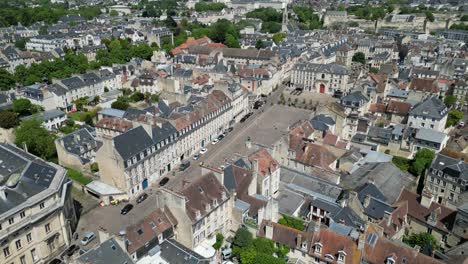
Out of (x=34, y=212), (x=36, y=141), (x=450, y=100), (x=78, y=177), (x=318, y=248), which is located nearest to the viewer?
(x=318, y=248)

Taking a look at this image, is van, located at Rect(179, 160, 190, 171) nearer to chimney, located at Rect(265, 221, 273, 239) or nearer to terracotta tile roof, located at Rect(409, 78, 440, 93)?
chimney, located at Rect(265, 221, 273, 239)

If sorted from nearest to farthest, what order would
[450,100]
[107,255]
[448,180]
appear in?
[107,255] < [448,180] < [450,100]

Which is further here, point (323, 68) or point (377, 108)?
point (323, 68)

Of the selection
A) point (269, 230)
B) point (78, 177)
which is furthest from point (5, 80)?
point (269, 230)

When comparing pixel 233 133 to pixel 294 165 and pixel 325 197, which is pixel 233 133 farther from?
pixel 325 197

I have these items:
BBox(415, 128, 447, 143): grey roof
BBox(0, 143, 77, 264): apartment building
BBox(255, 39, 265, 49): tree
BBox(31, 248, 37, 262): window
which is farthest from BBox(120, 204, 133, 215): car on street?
BBox(255, 39, 265, 49): tree

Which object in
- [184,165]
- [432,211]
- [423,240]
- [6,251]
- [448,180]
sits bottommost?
[184,165]

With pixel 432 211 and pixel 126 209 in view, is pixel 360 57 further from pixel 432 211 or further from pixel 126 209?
pixel 126 209
